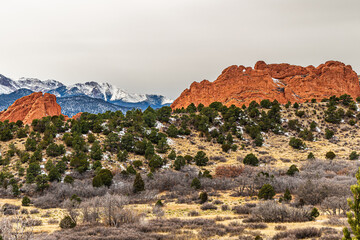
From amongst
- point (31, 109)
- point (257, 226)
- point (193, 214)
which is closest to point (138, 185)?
point (193, 214)

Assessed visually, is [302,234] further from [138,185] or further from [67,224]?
[138,185]

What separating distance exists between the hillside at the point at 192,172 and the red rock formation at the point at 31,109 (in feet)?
101

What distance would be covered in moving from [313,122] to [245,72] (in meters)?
35.0

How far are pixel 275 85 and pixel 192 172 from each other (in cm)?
5881

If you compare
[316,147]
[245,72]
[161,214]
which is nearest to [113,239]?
[161,214]

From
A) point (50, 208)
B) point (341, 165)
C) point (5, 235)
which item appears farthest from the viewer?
point (341, 165)

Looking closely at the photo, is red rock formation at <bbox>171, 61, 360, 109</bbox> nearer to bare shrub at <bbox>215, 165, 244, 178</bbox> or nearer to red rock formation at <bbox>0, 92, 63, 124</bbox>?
red rock formation at <bbox>0, 92, 63, 124</bbox>

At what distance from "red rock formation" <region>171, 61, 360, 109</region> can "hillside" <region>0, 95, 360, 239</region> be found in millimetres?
16140

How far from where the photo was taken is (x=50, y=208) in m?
18.2

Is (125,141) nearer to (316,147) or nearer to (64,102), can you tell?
(316,147)

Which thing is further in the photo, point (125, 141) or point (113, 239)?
point (125, 141)

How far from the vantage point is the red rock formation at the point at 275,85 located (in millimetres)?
74500

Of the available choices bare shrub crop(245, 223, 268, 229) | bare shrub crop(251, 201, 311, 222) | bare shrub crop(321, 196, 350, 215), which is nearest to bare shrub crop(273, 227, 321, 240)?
bare shrub crop(245, 223, 268, 229)

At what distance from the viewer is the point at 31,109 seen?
222 feet
